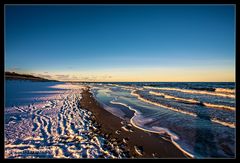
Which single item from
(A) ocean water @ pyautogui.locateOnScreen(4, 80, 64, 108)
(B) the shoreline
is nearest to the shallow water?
(B) the shoreline

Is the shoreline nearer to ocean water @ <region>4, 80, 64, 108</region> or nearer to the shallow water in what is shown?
the shallow water

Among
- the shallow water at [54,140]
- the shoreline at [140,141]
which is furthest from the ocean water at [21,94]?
the shoreline at [140,141]

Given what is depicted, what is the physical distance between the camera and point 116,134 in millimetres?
5691

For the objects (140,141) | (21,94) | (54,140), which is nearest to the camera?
(54,140)

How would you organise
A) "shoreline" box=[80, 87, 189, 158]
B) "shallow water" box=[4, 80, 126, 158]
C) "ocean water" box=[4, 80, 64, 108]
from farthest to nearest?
"ocean water" box=[4, 80, 64, 108], "shoreline" box=[80, 87, 189, 158], "shallow water" box=[4, 80, 126, 158]

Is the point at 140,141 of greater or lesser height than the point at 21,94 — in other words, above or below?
below

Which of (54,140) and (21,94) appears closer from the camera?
(54,140)

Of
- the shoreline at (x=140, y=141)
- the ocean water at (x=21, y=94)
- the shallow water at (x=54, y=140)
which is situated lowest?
the shoreline at (x=140, y=141)

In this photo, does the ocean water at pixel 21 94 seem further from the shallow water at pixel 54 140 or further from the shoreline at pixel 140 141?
the shoreline at pixel 140 141

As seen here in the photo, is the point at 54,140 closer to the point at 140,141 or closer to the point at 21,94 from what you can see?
the point at 140,141

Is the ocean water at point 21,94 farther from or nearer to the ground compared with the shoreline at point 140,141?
farther from the ground

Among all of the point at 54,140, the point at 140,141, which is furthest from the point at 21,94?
the point at 140,141

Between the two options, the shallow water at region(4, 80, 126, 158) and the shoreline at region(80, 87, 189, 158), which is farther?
the shoreline at region(80, 87, 189, 158)

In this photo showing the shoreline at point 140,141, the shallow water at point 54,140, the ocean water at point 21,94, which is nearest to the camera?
the shallow water at point 54,140
